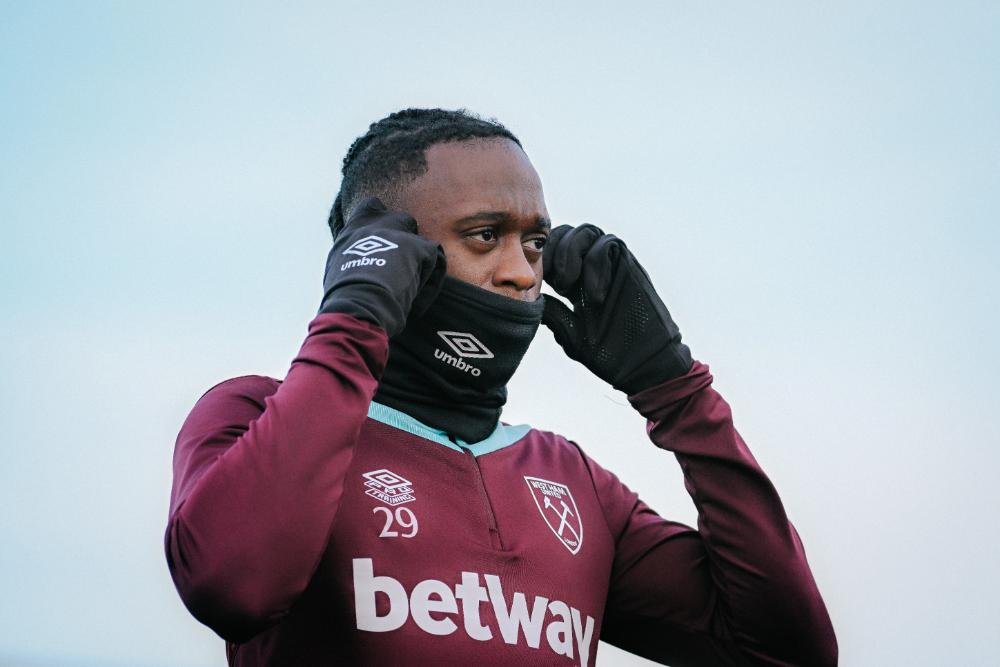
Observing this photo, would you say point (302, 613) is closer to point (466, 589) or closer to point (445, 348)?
point (466, 589)

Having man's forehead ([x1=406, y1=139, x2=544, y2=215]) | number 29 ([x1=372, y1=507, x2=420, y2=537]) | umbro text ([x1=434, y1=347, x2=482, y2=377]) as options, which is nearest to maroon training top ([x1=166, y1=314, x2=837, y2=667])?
number 29 ([x1=372, y1=507, x2=420, y2=537])

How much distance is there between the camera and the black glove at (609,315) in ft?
9.48

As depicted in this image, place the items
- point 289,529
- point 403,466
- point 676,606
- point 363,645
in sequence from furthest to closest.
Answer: point 676,606, point 403,466, point 363,645, point 289,529

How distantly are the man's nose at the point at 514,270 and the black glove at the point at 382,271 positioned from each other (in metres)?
0.18

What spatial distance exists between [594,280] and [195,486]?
4.02ft

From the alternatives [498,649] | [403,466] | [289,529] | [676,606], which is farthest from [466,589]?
[676,606]

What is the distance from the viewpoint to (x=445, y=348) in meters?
2.69

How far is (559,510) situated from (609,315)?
1.73 feet

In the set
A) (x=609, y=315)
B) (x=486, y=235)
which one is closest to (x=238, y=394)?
(x=486, y=235)

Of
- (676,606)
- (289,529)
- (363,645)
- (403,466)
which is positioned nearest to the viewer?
(289,529)

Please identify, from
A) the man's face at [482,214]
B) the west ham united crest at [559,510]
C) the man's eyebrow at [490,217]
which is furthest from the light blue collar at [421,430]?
the man's eyebrow at [490,217]

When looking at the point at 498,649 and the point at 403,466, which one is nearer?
the point at 498,649

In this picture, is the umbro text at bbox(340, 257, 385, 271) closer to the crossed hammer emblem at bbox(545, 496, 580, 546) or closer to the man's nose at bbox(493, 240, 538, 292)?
the man's nose at bbox(493, 240, 538, 292)

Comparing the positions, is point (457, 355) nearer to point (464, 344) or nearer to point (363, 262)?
point (464, 344)
